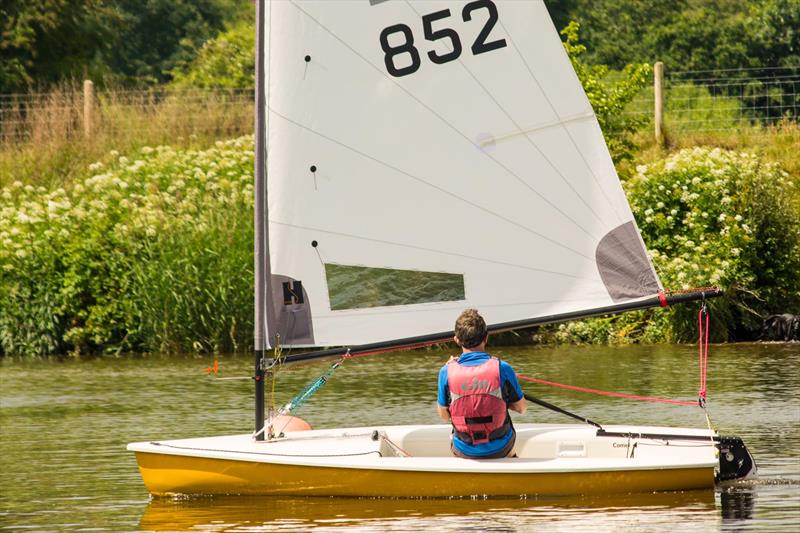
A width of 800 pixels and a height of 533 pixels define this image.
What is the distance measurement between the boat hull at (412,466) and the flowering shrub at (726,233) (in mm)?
9383

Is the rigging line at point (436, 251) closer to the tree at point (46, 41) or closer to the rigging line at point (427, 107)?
the rigging line at point (427, 107)

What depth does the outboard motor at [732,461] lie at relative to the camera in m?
10.1

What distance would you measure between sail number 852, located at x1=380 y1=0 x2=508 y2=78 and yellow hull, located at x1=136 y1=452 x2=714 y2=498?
2706 millimetres

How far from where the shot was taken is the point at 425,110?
10.7m

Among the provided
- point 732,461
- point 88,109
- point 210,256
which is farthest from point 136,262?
point 732,461

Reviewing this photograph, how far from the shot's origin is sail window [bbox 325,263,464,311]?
416 inches

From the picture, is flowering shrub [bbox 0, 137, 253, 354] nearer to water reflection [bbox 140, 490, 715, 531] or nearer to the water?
the water

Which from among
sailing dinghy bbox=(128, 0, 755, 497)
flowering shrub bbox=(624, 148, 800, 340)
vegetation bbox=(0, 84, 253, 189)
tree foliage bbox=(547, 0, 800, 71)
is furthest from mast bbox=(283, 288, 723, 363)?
tree foliage bbox=(547, 0, 800, 71)

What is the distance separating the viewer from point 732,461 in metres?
10.1

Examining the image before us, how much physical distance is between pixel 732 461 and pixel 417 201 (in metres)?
2.69

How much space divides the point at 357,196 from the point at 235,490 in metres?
2.13

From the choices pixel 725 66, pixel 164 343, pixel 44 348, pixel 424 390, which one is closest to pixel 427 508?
pixel 424 390

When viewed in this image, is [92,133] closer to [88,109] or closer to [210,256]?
[88,109]

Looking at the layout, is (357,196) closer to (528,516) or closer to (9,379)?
(528,516)
